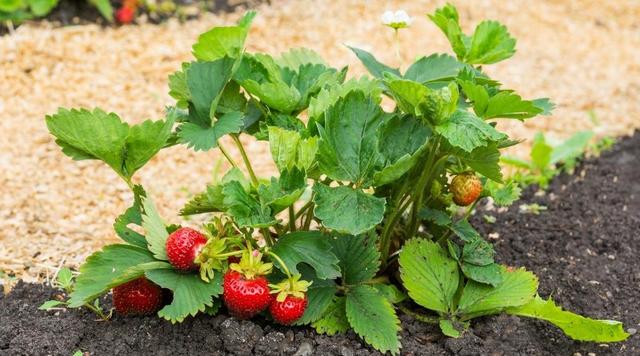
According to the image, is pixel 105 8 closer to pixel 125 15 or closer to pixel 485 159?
pixel 125 15

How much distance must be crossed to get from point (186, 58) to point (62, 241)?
4.76 ft

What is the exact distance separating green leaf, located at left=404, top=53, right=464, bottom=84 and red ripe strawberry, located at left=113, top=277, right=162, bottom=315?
74cm

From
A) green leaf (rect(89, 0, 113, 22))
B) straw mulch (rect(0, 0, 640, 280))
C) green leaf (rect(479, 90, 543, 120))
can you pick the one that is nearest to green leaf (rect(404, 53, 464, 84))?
green leaf (rect(479, 90, 543, 120))

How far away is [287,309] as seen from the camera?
1.76 meters

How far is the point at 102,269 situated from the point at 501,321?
0.90m

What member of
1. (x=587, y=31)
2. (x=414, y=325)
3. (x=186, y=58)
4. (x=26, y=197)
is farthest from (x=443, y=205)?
(x=587, y=31)

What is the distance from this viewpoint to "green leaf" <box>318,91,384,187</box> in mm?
1746

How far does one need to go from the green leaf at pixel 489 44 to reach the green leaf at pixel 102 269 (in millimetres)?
881

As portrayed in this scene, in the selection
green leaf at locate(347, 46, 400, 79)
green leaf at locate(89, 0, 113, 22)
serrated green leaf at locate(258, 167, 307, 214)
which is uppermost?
green leaf at locate(347, 46, 400, 79)

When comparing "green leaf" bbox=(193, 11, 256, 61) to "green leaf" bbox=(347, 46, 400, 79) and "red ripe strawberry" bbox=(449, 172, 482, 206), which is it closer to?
"green leaf" bbox=(347, 46, 400, 79)

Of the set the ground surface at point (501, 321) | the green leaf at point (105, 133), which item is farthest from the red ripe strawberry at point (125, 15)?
the green leaf at point (105, 133)

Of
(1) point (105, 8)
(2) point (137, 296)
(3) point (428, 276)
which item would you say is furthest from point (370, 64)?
(1) point (105, 8)

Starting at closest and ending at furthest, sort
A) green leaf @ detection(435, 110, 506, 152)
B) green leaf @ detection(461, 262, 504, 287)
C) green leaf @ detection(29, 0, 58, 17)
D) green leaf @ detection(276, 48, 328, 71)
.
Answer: green leaf @ detection(435, 110, 506, 152) → green leaf @ detection(461, 262, 504, 287) → green leaf @ detection(276, 48, 328, 71) → green leaf @ detection(29, 0, 58, 17)

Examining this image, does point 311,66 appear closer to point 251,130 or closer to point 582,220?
point 251,130
